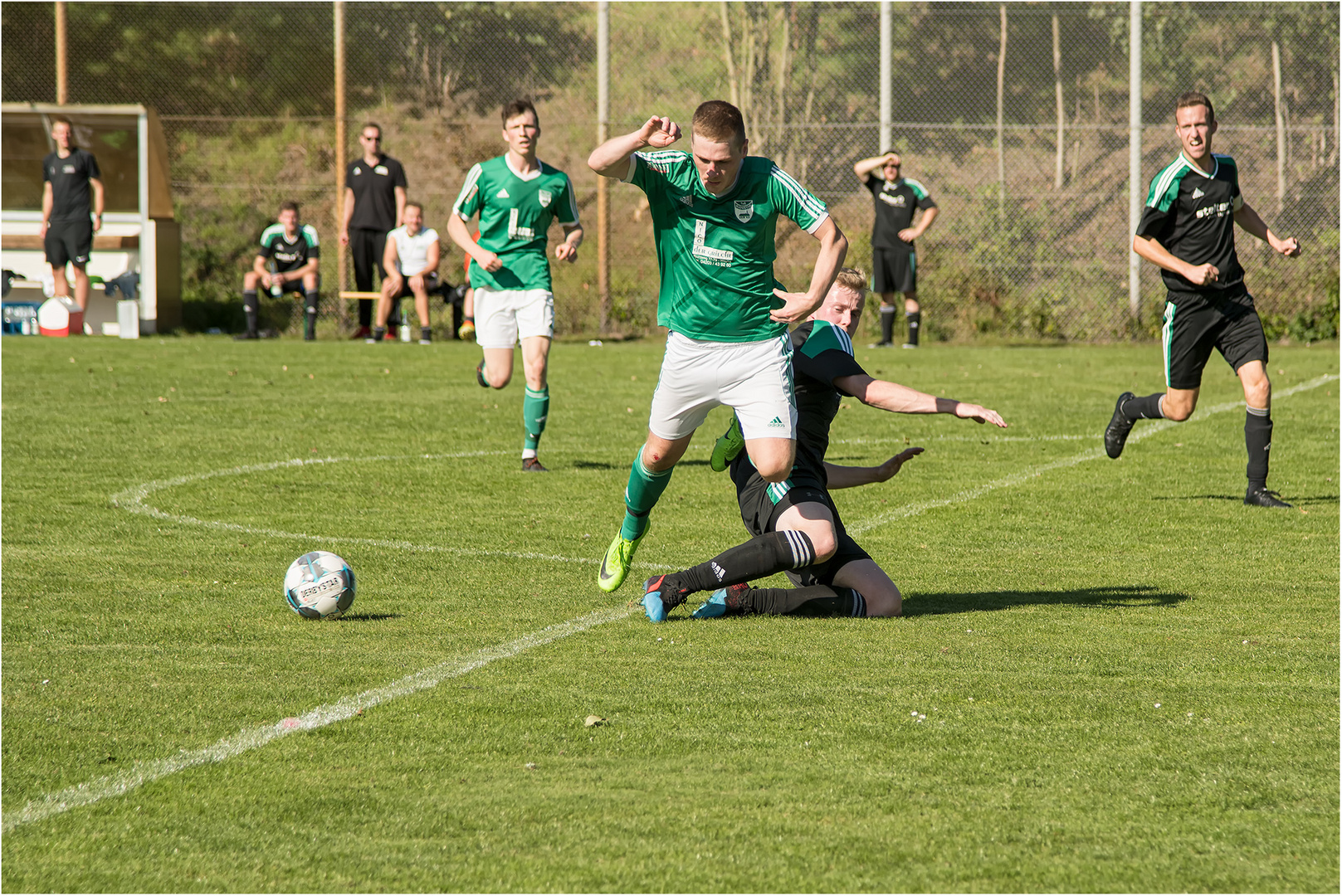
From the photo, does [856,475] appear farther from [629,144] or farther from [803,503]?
[629,144]

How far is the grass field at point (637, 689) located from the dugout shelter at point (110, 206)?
11.8 m

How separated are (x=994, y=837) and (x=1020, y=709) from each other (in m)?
1.13

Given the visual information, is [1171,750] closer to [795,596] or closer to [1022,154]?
[795,596]

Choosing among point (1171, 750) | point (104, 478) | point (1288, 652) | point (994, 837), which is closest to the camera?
point (994, 837)

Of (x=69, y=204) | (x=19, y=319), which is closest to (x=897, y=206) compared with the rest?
(x=69, y=204)

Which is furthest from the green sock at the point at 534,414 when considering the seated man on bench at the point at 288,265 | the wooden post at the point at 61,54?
the wooden post at the point at 61,54

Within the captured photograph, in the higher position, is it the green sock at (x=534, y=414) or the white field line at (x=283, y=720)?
the green sock at (x=534, y=414)

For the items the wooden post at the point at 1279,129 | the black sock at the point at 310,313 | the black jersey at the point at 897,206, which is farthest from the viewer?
the wooden post at the point at 1279,129

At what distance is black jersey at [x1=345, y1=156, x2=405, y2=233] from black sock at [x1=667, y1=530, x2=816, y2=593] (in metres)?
15.0

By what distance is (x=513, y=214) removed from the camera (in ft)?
33.7

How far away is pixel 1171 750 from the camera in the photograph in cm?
416

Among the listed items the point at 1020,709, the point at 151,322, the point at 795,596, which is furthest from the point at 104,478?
the point at 151,322

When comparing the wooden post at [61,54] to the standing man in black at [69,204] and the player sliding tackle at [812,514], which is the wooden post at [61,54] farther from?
the player sliding tackle at [812,514]

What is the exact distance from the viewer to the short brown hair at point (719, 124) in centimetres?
548
